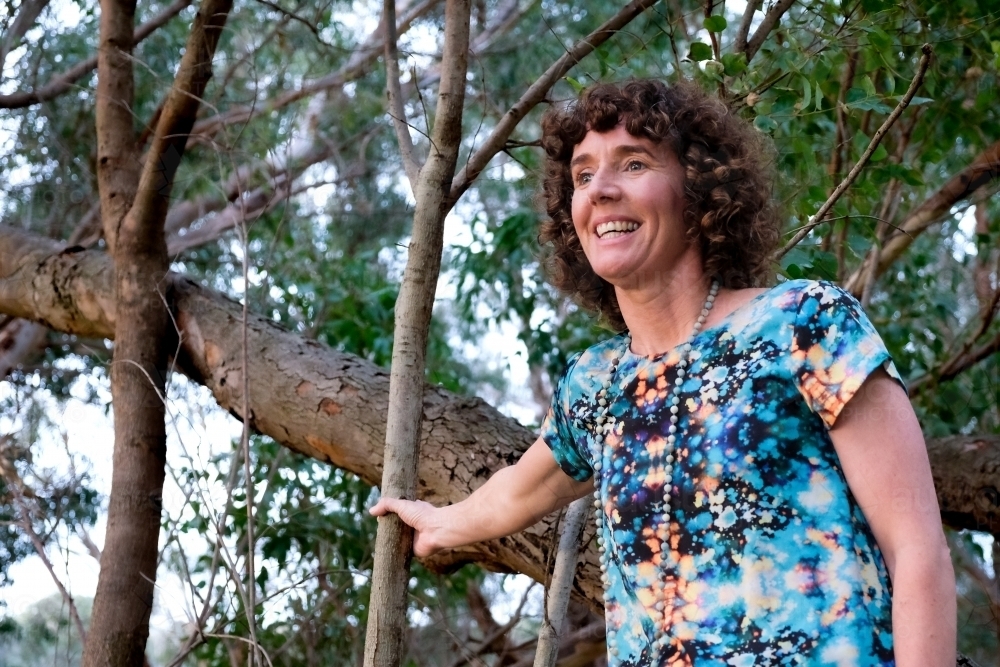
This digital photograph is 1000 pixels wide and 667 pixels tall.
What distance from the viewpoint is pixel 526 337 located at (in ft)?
14.1

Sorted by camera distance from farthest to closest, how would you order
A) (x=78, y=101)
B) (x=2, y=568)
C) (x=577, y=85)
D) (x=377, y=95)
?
(x=377, y=95) → (x=78, y=101) → (x=2, y=568) → (x=577, y=85)

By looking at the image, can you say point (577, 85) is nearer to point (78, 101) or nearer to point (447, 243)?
point (447, 243)

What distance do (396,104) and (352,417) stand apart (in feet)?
2.61

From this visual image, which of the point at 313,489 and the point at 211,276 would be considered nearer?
the point at 313,489

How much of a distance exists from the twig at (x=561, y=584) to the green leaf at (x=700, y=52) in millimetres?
911

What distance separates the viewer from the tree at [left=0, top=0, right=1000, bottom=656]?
2443mm

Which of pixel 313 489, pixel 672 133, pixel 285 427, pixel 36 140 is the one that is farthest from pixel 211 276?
pixel 672 133

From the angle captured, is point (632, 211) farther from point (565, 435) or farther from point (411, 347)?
point (411, 347)

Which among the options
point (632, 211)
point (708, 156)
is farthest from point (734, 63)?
point (632, 211)

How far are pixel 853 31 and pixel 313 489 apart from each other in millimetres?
2635

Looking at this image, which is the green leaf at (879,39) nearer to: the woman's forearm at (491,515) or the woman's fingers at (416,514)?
the woman's forearm at (491,515)

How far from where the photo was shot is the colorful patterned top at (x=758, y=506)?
1.35 metres

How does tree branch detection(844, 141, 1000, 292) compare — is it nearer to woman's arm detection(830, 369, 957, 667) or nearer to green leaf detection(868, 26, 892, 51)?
green leaf detection(868, 26, 892, 51)

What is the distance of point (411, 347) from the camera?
204 centimetres
